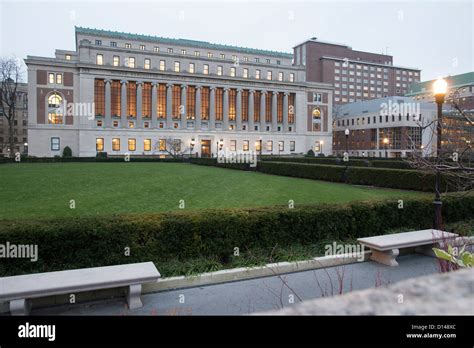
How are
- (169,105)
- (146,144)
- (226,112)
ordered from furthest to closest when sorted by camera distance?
(226,112) < (169,105) < (146,144)

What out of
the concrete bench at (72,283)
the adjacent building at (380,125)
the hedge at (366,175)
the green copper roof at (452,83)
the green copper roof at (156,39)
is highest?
the green copper roof at (156,39)

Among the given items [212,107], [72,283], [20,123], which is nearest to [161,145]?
[212,107]

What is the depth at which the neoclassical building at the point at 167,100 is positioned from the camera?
6538cm

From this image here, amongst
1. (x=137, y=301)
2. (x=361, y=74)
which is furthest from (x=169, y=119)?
(x=361, y=74)

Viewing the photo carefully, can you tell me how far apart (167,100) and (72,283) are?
71.6 m

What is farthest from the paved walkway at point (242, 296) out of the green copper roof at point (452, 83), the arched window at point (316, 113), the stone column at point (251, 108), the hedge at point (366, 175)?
the green copper roof at point (452, 83)

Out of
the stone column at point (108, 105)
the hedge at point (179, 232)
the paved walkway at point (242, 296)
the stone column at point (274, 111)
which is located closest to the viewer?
the paved walkway at point (242, 296)

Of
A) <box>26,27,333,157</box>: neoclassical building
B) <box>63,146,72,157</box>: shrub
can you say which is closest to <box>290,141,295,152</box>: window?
<box>26,27,333,157</box>: neoclassical building

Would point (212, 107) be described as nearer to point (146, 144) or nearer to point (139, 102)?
point (139, 102)

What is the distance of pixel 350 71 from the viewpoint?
13262cm

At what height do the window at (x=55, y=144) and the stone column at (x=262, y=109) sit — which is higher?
the stone column at (x=262, y=109)

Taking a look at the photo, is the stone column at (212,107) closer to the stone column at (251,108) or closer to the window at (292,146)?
the stone column at (251,108)

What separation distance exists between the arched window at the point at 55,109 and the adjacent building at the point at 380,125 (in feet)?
181

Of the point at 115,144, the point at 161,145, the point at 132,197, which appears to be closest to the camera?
the point at 132,197
